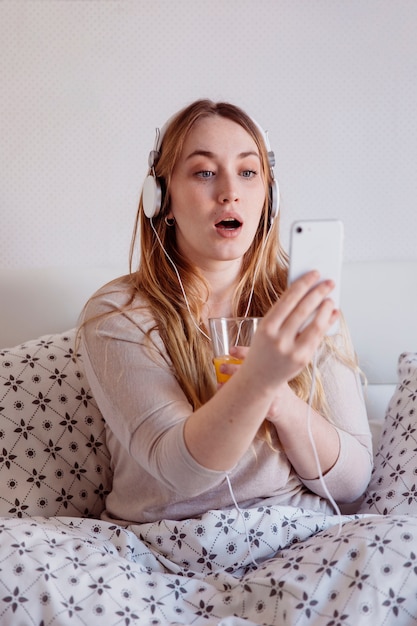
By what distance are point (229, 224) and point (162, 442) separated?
1.45 feet

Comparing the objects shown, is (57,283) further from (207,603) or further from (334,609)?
(334,609)

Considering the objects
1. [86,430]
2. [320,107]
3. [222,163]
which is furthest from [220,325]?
[320,107]

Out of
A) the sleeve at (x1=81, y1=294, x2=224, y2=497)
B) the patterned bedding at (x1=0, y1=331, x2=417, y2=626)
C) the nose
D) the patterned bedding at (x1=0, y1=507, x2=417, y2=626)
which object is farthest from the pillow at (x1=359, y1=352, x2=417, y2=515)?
the nose

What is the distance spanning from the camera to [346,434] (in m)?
1.44

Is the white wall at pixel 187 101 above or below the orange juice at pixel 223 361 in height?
above

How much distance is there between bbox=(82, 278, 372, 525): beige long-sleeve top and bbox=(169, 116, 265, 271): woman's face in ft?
0.54

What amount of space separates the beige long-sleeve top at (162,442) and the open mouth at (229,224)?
0.19 m

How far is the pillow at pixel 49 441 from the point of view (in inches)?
58.9

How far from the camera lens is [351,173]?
208 centimetres

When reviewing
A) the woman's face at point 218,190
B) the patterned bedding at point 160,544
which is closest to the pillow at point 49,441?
the patterned bedding at point 160,544

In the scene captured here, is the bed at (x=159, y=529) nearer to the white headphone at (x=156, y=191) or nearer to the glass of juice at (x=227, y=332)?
the glass of juice at (x=227, y=332)

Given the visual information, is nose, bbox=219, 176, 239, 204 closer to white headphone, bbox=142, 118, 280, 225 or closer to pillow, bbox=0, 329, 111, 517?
white headphone, bbox=142, 118, 280, 225

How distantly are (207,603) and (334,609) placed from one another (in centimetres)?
19

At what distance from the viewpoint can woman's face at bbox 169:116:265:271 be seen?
4.59 feet
